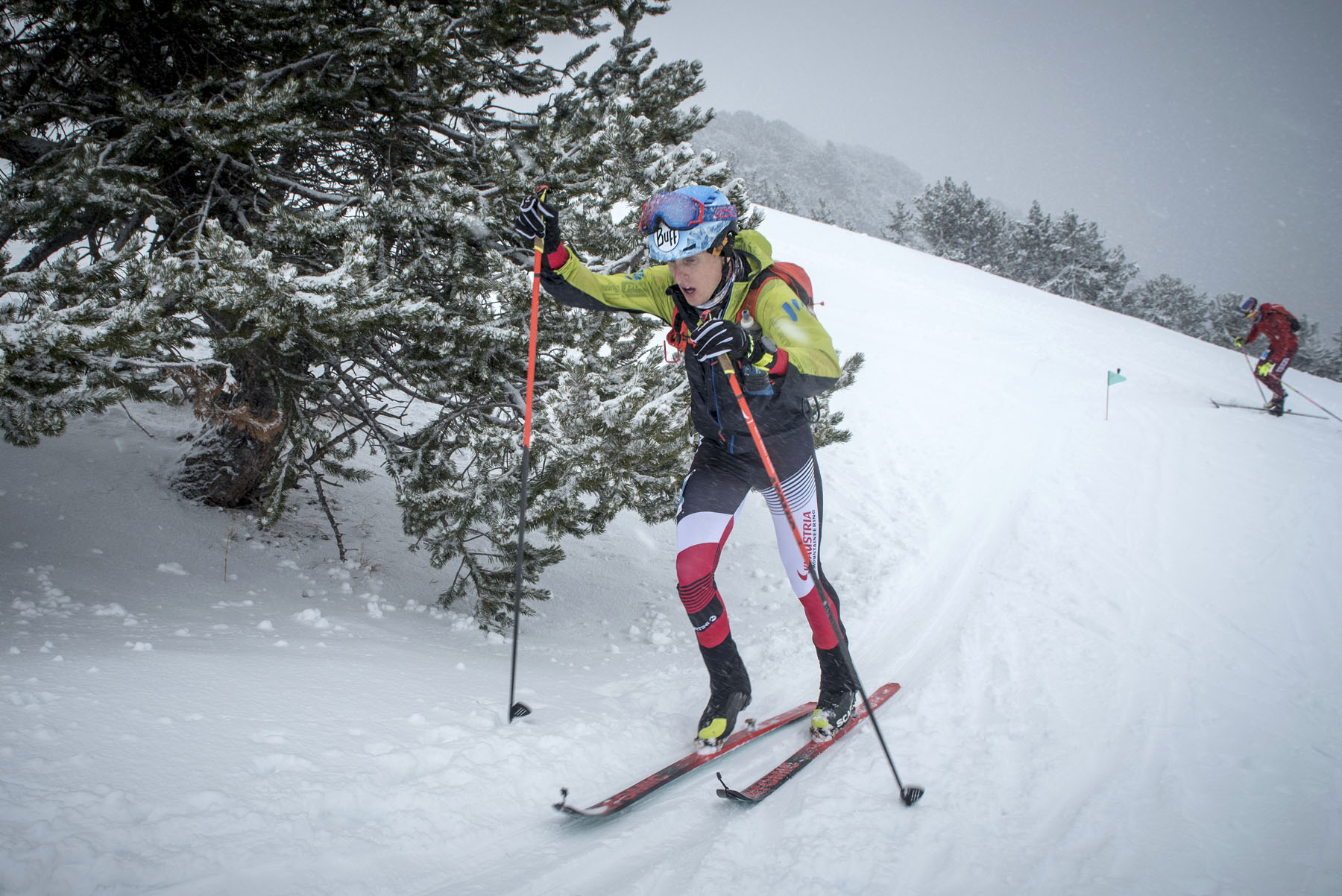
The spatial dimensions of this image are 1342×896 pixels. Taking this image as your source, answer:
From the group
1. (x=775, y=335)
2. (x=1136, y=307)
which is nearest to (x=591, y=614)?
(x=775, y=335)

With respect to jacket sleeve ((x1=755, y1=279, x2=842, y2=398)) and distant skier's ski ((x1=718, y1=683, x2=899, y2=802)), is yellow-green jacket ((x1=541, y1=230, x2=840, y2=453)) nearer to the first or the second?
jacket sleeve ((x1=755, y1=279, x2=842, y2=398))

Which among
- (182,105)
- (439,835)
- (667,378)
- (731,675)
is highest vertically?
(182,105)

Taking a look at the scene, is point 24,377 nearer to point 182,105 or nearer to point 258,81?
point 182,105

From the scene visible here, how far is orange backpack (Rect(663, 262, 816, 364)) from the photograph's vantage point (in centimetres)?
342

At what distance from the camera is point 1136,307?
5059 cm

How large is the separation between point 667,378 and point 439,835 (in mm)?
3048

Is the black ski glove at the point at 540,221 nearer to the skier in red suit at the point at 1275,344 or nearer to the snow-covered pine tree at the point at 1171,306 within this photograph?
the skier in red suit at the point at 1275,344

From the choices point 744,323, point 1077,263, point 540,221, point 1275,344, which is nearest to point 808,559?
point 744,323

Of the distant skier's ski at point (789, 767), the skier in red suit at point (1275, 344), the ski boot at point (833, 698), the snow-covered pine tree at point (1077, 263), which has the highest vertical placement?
the snow-covered pine tree at point (1077, 263)

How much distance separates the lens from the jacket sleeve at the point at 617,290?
3.82 metres

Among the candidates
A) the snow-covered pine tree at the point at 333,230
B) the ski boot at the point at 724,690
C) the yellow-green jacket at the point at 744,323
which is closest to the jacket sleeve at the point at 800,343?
the yellow-green jacket at the point at 744,323

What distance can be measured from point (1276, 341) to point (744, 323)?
1437 centimetres

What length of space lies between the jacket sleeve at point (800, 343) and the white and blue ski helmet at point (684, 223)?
441mm

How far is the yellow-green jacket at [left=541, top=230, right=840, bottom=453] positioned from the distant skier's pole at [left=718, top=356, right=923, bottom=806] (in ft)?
0.30
